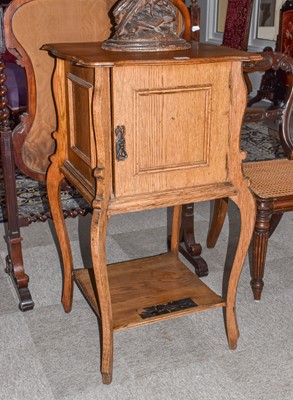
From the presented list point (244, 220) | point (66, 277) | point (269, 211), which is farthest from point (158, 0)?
point (66, 277)

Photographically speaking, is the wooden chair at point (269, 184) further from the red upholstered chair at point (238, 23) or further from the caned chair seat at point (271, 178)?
the red upholstered chair at point (238, 23)

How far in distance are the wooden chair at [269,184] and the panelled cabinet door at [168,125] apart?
60 cm

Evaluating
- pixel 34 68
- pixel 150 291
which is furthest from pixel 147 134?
pixel 34 68

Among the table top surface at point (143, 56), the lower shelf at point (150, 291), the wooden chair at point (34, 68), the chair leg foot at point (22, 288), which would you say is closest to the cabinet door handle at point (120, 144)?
the table top surface at point (143, 56)

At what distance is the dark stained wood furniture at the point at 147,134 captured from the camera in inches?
61.9

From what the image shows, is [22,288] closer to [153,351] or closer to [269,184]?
[153,351]

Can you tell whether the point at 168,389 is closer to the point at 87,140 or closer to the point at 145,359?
the point at 145,359

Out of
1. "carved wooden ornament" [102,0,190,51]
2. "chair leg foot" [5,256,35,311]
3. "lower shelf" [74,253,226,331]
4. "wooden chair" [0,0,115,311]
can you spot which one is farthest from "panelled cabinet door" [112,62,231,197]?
"chair leg foot" [5,256,35,311]

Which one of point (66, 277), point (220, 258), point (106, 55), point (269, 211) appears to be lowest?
point (220, 258)

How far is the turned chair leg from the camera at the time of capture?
2275mm

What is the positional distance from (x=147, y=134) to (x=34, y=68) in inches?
33.3

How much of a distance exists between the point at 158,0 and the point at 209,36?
616cm

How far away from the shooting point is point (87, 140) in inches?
69.7

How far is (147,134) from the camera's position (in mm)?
1632
